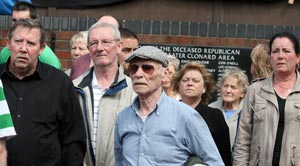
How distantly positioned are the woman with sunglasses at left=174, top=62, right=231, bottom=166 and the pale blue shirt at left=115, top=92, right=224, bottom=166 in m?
1.65

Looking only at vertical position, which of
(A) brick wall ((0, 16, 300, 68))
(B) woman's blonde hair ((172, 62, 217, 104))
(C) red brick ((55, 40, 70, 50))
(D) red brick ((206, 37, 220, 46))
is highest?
(A) brick wall ((0, 16, 300, 68))

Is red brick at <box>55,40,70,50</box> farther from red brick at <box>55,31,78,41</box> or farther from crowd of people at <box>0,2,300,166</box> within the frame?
crowd of people at <box>0,2,300,166</box>

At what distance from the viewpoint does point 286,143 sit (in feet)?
23.1

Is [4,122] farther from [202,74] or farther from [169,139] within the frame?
[202,74]

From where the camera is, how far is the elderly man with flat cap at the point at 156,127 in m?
5.79

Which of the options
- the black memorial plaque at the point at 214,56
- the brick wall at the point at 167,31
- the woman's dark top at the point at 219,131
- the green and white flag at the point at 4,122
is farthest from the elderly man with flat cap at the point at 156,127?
the brick wall at the point at 167,31

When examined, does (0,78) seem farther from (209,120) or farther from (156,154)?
(209,120)

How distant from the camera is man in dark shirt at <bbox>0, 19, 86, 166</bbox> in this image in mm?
6299

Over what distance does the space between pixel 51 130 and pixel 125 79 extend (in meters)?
0.87

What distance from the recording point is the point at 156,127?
230 inches

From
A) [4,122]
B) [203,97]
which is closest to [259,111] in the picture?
[203,97]

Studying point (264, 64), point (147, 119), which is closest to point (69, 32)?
point (264, 64)

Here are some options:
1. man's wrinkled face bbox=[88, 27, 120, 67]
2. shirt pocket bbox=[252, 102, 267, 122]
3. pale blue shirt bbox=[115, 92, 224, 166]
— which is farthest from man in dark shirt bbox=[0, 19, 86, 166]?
shirt pocket bbox=[252, 102, 267, 122]

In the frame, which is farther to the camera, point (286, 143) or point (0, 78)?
point (286, 143)
